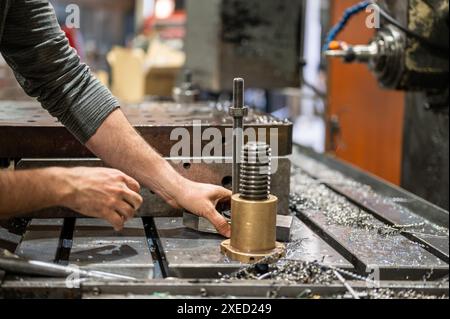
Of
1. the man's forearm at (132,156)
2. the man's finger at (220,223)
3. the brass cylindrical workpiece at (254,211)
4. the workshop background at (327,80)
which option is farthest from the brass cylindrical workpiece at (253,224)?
the workshop background at (327,80)

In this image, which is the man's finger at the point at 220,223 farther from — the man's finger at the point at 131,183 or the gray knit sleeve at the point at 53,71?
the gray knit sleeve at the point at 53,71

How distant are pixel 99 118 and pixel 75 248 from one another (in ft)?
0.86


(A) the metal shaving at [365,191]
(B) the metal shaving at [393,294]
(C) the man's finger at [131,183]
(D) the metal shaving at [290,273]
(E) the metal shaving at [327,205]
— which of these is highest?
(C) the man's finger at [131,183]

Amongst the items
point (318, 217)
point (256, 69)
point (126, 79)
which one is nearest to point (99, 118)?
point (318, 217)

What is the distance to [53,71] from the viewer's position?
115cm

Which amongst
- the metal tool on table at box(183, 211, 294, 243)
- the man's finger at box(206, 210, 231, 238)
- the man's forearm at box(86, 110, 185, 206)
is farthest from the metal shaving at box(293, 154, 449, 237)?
the man's forearm at box(86, 110, 185, 206)

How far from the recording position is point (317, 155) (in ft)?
6.85

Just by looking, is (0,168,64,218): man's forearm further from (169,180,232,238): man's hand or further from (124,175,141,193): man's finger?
(169,180,232,238): man's hand

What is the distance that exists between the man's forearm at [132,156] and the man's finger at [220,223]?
10cm

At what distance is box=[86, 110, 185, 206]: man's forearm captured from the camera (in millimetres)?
1162

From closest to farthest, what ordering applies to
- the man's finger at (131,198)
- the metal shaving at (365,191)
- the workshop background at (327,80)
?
the man's finger at (131,198), the metal shaving at (365,191), the workshop background at (327,80)

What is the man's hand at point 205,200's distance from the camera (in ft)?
3.58

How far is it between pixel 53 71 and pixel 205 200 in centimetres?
37

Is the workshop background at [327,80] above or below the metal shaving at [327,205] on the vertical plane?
above
